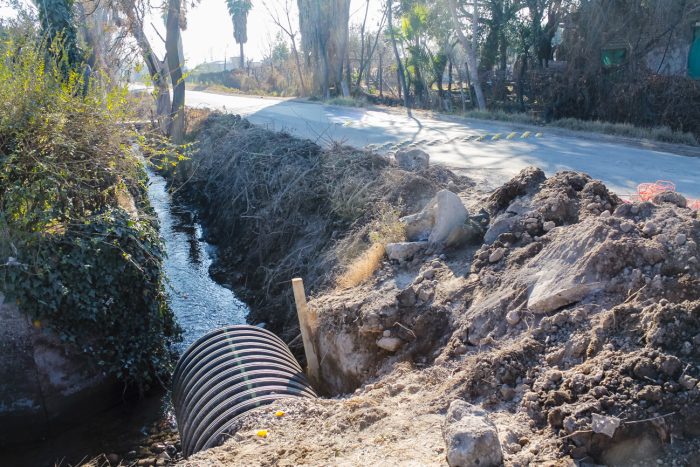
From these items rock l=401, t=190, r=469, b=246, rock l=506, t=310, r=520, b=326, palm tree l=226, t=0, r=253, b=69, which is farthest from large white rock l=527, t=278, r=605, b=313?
palm tree l=226, t=0, r=253, b=69

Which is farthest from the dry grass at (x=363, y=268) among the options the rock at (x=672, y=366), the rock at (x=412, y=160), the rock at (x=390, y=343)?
the rock at (x=672, y=366)

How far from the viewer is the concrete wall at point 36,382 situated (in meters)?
6.50

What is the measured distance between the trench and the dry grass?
2040 millimetres

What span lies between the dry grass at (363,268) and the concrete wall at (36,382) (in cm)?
293

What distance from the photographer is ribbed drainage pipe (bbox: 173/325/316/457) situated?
17.1 ft

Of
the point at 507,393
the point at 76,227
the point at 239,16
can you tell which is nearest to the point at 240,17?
the point at 239,16

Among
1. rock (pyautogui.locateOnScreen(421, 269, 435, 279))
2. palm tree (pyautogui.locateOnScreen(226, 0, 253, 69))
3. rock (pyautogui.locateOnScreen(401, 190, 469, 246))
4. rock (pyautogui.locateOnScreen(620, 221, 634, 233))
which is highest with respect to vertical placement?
palm tree (pyautogui.locateOnScreen(226, 0, 253, 69))

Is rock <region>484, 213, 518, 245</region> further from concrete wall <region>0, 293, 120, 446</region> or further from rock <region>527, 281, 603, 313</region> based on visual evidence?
concrete wall <region>0, 293, 120, 446</region>

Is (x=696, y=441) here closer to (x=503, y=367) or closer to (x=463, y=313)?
(x=503, y=367)

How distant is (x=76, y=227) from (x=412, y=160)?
495 cm

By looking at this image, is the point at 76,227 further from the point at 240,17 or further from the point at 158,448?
the point at 240,17

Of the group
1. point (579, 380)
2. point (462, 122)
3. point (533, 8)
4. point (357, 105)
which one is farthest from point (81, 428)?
point (357, 105)

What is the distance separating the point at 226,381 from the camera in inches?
219

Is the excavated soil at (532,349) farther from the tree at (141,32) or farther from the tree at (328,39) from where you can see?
the tree at (328,39)
